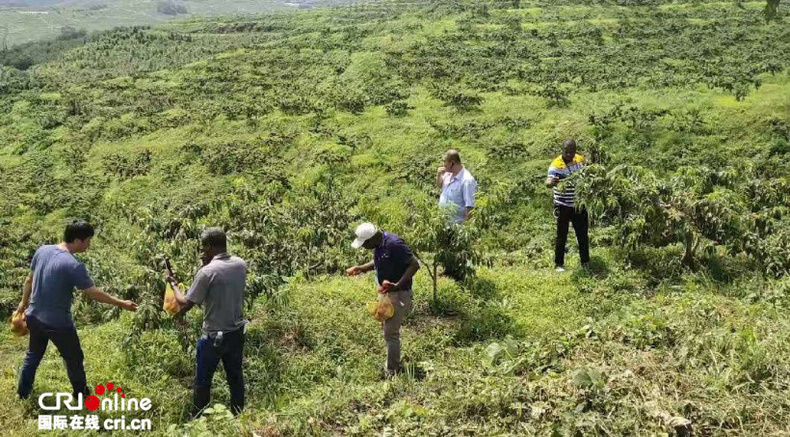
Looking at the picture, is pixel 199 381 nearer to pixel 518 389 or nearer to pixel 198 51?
pixel 518 389

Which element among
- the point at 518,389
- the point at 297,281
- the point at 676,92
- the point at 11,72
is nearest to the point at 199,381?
the point at 518,389

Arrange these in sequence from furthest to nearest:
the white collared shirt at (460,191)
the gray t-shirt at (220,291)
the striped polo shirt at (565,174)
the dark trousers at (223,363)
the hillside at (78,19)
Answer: the hillside at (78,19) → the striped polo shirt at (565,174) → the white collared shirt at (460,191) → the dark trousers at (223,363) → the gray t-shirt at (220,291)

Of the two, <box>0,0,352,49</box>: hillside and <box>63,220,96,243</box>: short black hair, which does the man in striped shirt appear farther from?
<box>0,0,352,49</box>: hillside

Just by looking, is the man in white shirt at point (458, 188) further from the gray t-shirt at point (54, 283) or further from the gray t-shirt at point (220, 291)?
the gray t-shirt at point (54, 283)

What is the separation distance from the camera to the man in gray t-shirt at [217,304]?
5.40 m

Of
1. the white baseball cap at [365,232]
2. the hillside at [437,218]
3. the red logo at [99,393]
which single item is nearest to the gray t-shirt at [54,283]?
the red logo at [99,393]

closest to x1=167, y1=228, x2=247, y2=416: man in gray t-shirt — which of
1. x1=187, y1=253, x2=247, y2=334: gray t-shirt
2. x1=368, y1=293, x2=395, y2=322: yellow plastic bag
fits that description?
x1=187, y1=253, x2=247, y2=334: gray t-shirt

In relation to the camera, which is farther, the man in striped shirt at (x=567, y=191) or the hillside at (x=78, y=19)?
the hillside at (x=78, y=19)

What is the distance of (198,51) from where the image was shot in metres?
40.5

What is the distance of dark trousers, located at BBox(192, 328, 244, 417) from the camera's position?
5539mm

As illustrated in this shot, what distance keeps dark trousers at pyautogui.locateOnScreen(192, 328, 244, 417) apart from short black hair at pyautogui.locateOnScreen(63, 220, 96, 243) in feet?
4.95

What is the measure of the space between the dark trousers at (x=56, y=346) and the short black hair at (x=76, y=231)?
87 centimetres

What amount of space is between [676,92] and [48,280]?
17.8 meters

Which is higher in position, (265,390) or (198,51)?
(198,51)
